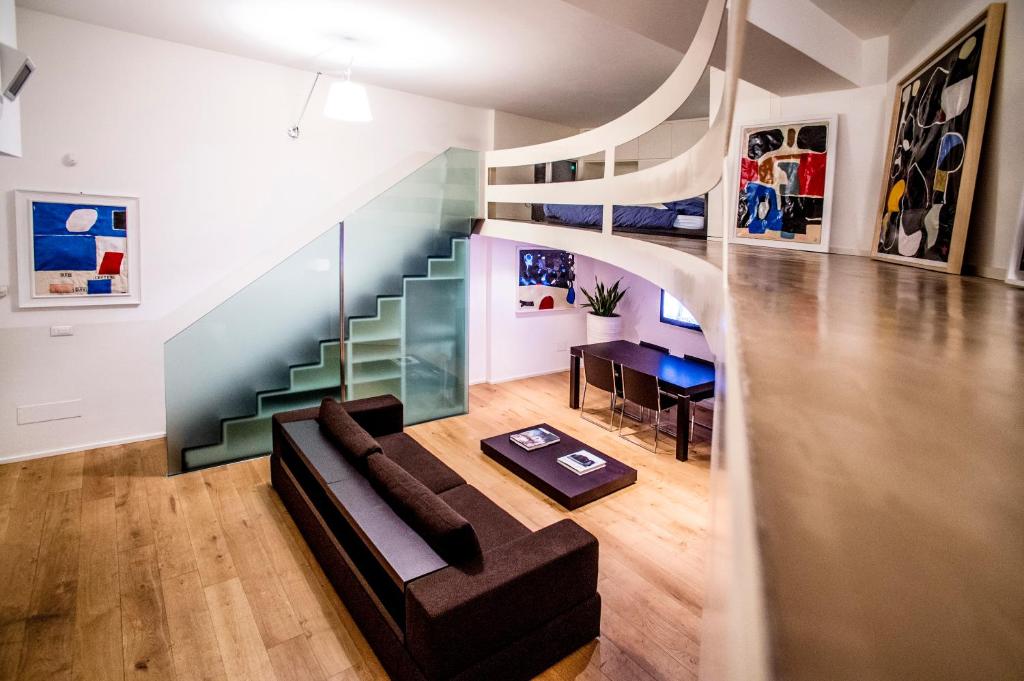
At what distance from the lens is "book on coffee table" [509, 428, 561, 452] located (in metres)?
4.43

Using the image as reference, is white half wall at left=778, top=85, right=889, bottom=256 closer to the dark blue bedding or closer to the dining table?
the dark blue bedding

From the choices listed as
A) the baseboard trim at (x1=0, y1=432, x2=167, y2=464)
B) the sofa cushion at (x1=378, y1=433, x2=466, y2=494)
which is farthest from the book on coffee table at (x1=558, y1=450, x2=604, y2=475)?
the baseboard trim at (x1=0, y1=432, x2=167, y2=464)

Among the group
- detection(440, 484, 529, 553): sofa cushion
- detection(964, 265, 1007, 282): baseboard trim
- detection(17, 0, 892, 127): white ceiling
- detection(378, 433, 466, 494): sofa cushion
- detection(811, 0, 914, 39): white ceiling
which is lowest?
detection(440, 484, 529, 553): sofa cushion

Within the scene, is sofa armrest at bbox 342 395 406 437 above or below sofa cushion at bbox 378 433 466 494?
above

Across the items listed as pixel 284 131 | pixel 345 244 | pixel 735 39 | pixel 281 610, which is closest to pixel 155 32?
pixel 284 131

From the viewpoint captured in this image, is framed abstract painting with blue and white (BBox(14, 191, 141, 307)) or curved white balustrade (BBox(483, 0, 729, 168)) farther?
framed abstract painting with blue and white (BBox(14, 191, 141, 307))

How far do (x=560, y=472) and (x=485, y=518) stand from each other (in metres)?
1.17

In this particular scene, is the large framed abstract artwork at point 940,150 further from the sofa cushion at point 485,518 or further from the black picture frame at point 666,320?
the black picture frame at point 666,320

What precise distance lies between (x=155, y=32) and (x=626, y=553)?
4.93m

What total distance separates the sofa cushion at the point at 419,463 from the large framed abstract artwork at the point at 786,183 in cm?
240

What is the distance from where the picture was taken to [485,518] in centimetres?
301

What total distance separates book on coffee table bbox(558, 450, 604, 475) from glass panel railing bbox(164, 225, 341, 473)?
6.89 feet

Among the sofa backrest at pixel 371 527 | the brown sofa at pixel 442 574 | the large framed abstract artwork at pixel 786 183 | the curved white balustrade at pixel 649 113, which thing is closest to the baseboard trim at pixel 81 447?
the sofa backrest at pixel 371 527

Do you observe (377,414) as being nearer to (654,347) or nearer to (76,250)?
(76,250)
